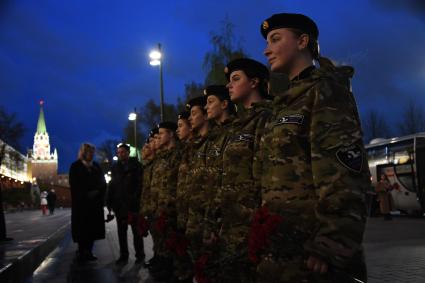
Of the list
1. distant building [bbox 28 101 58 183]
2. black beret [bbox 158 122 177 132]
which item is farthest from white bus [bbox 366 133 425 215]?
distant building [bbox 28 101 58 183]

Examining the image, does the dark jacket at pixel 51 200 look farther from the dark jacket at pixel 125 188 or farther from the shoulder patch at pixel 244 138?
the shoulder patch at pixel 244 138

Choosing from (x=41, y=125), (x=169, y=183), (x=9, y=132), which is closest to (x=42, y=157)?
(x=41, y=125)

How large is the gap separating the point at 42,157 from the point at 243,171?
178 metres

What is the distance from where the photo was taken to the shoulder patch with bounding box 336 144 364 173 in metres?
2.76

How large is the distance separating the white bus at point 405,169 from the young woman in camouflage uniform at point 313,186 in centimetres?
2034

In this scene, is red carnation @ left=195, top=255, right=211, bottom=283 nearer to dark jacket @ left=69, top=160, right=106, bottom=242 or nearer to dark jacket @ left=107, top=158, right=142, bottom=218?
dark jacket @ left=107, top=158, right=142, bottom=218

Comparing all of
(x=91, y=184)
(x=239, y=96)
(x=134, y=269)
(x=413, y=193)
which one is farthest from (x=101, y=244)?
(x=413, y=193)

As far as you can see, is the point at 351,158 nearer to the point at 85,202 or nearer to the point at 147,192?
the point at 147,192

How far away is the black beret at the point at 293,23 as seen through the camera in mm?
3410

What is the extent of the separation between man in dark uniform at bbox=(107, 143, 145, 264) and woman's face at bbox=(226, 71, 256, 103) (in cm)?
→ 556

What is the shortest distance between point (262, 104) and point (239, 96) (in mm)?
410

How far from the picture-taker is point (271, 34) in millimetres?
3482

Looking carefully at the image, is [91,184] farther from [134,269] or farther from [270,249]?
[270,249]

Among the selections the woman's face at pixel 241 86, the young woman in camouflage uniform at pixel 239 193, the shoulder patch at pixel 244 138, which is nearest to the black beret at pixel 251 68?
the woman's face at pixel 241 86
